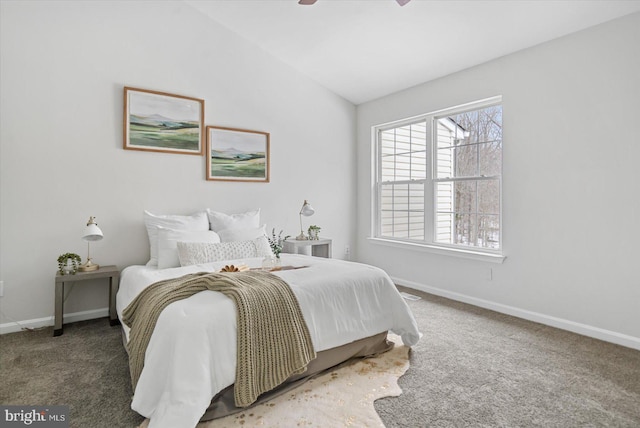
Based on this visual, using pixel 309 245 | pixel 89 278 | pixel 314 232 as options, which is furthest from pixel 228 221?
pixel 89 278

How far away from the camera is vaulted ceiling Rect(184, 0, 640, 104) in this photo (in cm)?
285

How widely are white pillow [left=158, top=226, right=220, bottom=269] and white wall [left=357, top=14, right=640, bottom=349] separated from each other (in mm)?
2722

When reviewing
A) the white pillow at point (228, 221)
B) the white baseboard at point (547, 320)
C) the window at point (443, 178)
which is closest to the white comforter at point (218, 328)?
the white pillow at point (228, 221)

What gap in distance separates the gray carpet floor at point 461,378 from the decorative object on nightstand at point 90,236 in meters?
0.52

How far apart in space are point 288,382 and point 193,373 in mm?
641

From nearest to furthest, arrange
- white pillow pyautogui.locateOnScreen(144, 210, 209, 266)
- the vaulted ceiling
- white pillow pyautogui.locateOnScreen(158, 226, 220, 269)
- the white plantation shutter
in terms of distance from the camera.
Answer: the vaulted ceiling → white pillow pyautogui.locateOnScreen(158, 226, 220, 269) → white pillow pyautogui.locateOnScreen(144, 210, 209, 266) → the white plantation shutter

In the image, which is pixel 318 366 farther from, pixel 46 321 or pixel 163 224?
pixel 46 321

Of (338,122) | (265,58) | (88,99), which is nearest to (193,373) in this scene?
(88,99)

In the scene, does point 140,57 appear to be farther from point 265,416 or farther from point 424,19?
point 265,416

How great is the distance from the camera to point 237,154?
406 centimetres

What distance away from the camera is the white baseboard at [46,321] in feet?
9.79

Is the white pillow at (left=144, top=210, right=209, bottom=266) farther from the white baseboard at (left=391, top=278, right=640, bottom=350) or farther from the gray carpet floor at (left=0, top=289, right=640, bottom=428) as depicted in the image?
the white baseboard at (left=391, top=278, right=640, bottom=350)

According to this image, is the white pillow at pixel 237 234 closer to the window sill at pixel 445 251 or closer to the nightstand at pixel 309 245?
the nightstand at pixel 309 245

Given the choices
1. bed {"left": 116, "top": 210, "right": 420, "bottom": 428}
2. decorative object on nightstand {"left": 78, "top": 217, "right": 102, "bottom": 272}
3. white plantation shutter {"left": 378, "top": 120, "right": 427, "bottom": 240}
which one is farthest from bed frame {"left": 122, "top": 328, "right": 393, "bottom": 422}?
white plantation shutter {"left": 378, "top": 120, "right": 427, "bottom": 240}
